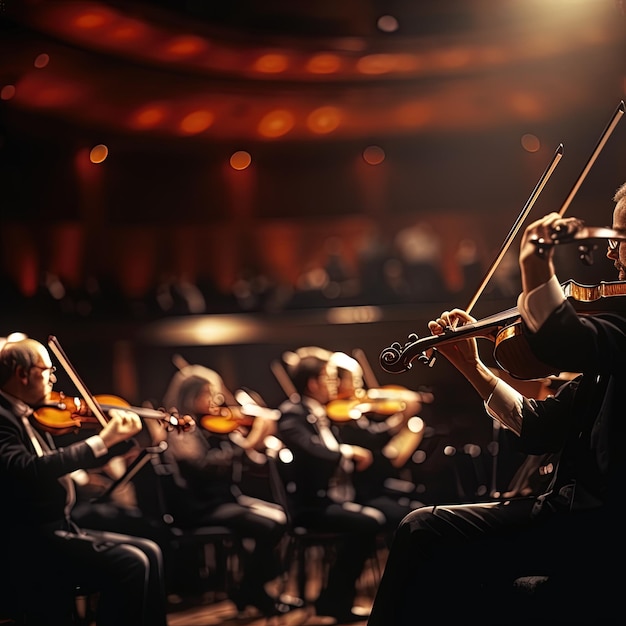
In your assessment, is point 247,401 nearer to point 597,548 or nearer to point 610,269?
point 610,269

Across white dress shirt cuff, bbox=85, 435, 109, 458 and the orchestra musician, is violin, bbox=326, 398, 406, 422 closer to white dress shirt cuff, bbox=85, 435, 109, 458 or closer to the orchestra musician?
the orchestra musician

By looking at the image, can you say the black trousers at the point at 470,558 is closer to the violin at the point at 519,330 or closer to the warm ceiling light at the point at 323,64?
the violin at the point at 519,330

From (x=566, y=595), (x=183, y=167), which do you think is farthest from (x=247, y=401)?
(x=566, y=595)

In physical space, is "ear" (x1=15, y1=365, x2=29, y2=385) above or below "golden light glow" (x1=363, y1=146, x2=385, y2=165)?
below

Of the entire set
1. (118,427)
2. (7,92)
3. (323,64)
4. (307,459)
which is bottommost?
(307,459)

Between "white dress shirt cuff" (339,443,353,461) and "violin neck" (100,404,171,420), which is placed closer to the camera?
"violin neck" (100,404,171,420)

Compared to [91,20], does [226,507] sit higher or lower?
lower

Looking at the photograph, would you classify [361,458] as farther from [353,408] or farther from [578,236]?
[578,236]

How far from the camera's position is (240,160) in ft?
18.3

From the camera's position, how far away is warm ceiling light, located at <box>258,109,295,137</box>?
214 inches

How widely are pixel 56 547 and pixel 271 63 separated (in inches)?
129

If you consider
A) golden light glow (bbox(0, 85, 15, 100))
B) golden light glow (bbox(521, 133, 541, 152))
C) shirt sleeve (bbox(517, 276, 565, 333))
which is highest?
golden light glow (bbox(0, 85, 15, 100))

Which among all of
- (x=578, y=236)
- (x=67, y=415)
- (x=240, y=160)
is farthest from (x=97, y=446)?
(x=240, y=160)

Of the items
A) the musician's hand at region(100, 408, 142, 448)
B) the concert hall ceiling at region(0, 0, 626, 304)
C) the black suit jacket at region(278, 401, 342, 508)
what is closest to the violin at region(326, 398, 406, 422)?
the black suit jacket at region(278, 401, 342, 508)
